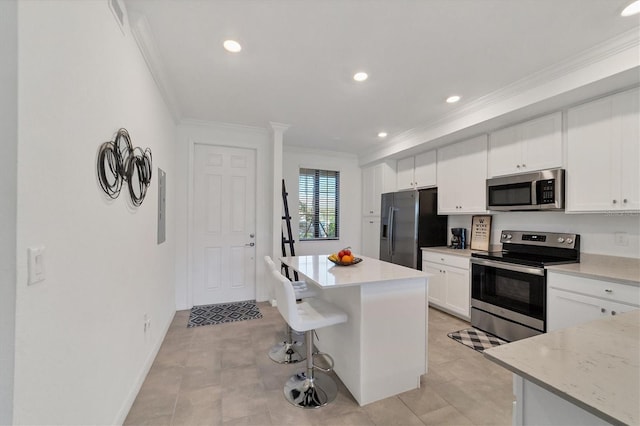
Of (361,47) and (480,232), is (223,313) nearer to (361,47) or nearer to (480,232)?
(361,47)

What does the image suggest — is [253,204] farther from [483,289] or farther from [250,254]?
[483,289]

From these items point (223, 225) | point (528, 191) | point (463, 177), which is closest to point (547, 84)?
point (528, 191)

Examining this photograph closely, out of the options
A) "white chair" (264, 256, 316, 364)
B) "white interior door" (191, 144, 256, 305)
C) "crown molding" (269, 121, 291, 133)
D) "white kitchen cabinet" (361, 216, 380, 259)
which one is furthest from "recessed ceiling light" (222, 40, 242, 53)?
"white kitchen cabinet" (361, 216, 380, 259)

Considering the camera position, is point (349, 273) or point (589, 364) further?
point (349, 273)

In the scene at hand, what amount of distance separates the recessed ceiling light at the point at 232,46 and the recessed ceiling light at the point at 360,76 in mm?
1029

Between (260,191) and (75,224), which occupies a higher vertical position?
(260,191)

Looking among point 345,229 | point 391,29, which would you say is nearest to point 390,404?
point 391,29

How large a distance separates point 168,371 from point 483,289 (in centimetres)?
324

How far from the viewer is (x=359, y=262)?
8.25ft

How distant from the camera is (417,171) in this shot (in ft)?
14.2

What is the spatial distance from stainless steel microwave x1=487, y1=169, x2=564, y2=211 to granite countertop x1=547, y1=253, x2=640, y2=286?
0.55m

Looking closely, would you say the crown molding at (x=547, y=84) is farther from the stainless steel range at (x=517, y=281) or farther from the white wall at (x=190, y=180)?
the white wall at (x=190, y=180)

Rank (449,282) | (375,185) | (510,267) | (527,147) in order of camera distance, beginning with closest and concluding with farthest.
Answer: (510,267) < (527,147) < (449,282) < (375,185)

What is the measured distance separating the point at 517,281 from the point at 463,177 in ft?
4.80
